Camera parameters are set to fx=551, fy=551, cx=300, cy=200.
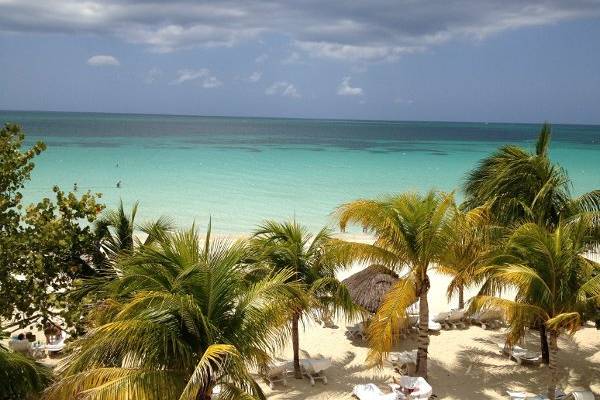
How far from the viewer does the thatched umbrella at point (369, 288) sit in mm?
12047

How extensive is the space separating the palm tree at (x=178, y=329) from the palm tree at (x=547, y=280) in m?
3.97

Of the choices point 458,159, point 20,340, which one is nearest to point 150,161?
point 458,159

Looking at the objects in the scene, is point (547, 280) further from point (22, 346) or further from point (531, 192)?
point (22, 346)

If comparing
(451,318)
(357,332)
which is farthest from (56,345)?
(451,318)

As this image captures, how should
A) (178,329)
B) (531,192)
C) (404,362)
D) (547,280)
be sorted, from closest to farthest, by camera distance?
(178,329)
(547,280)
(404,362)
(531,192)

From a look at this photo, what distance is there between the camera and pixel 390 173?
45750mm

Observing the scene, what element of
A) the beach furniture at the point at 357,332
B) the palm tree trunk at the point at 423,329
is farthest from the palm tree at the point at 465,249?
the beach furniture at the point at 357,332

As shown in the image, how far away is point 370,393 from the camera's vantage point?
31.3 ft

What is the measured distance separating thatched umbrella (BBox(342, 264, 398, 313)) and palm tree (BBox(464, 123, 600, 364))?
9.33ft

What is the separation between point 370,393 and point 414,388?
760 millimetres

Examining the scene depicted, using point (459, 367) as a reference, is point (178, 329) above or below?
above

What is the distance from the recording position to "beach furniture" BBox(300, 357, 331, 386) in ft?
33.9

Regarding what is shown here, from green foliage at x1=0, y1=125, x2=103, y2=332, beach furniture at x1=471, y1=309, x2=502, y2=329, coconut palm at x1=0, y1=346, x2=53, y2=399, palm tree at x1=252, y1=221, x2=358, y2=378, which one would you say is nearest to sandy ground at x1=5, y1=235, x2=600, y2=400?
beach furniture at x1=471, y1=309, x2=502, y2=329

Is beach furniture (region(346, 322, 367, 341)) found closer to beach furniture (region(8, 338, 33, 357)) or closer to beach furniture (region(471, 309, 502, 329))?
beach furniture (region(471, 309, 502, 329))
